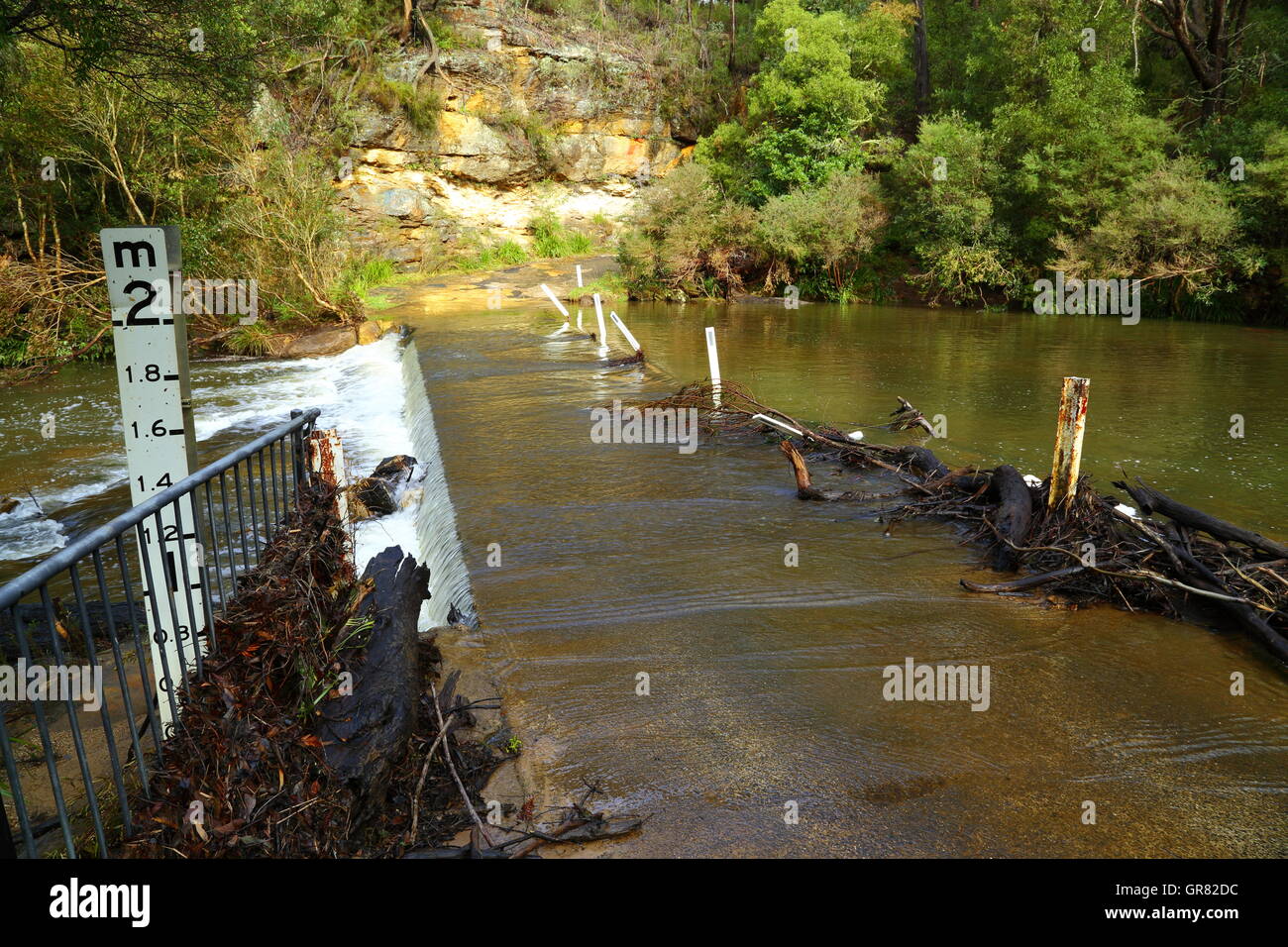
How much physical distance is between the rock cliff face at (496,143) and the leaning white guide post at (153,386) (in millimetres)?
32955

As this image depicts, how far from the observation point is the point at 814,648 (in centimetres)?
587

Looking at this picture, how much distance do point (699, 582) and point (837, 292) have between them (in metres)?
27.9

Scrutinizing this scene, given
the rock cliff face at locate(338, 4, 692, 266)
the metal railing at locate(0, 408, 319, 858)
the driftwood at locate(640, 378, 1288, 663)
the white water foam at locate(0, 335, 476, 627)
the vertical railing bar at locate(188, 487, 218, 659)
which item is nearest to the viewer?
the metal railing at locate(0, 408, 319, 858)

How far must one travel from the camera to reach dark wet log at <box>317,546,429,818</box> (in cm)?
378

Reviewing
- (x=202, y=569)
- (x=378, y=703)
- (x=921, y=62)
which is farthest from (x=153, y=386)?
(x=921, y=62)

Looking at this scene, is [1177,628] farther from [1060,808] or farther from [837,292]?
[837,292]

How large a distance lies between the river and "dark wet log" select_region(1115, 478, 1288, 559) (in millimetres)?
862

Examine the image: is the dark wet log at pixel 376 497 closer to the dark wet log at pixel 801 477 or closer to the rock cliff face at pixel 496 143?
the dark wet log at pixel 801 477

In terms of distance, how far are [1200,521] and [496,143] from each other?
36.7 m

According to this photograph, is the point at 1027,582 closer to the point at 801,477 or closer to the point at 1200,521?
the point at 1200,521

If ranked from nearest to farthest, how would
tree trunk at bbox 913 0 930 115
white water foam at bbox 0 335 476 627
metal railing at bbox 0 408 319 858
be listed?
metal railing at bbox 0 408 319 858, white water foam at bbox 0 335 476 627, tree trunk at bbox 913 0 930 115

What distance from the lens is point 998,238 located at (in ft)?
94.2

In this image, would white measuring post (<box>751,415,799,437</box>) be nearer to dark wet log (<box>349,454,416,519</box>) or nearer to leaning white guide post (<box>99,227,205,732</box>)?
dark wet log (<box>349,454,416,519</box>)

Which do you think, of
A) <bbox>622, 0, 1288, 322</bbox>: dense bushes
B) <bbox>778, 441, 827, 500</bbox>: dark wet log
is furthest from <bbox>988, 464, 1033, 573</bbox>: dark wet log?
<bbox>622, 0, 1288, 322</bbox>: dense bushes
